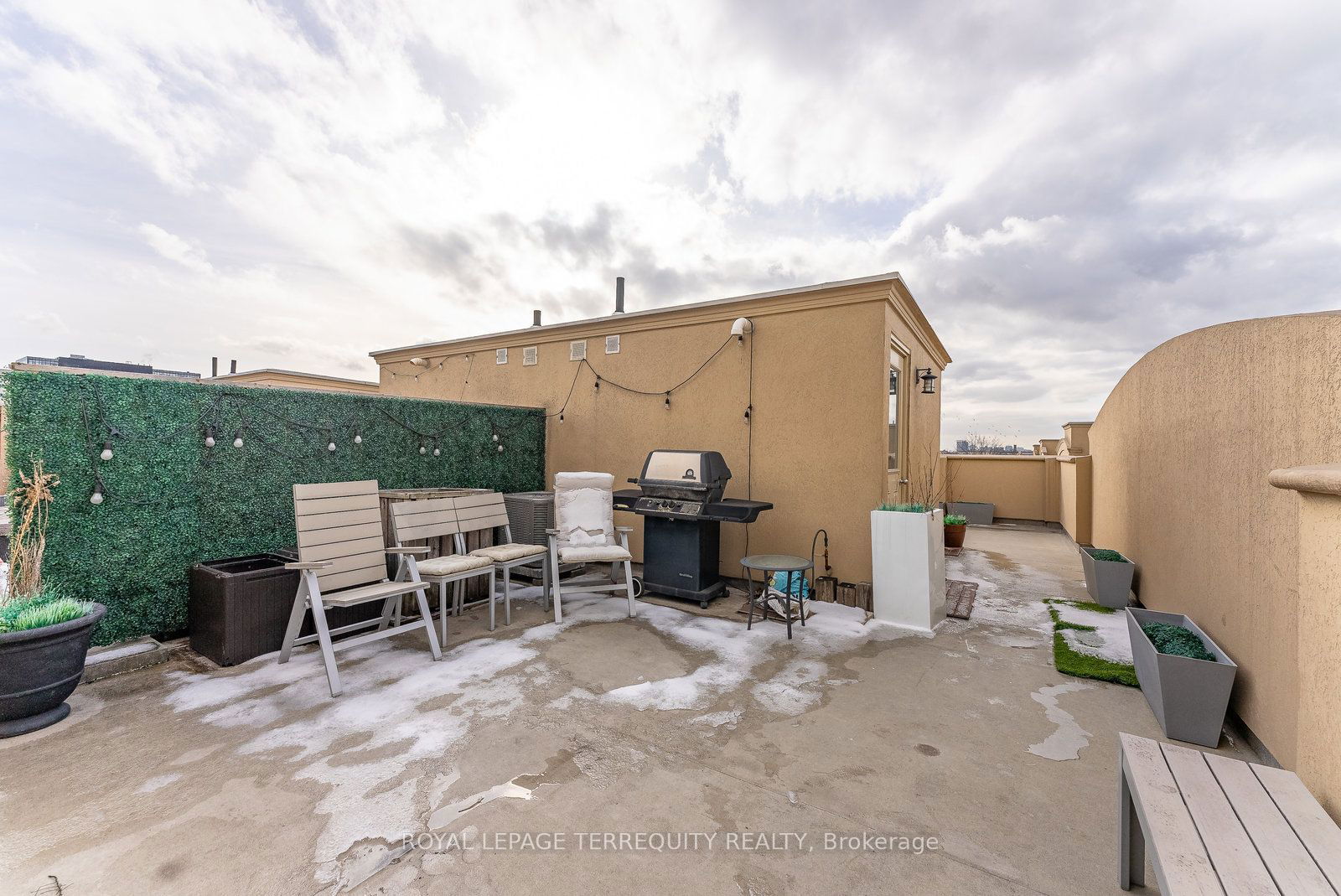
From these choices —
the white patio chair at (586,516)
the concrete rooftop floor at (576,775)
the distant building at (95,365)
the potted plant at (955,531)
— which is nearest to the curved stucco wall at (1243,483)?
the concrete rooftop floor at (576,775)

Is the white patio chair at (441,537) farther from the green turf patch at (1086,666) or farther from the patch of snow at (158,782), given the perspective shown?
the green turf patch at (1086,666)

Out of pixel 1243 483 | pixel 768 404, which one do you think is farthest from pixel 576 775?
pixel 768 404

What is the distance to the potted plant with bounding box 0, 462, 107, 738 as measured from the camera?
240 centimetres

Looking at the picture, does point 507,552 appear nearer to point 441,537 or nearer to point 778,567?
point 441,537

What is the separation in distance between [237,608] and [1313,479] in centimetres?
510

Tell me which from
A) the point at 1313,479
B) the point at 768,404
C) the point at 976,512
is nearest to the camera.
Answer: the point at 1313,479

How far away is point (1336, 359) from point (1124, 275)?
6478 mm

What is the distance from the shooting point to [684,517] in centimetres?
464

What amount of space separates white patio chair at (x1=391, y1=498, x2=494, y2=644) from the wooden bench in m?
3.61

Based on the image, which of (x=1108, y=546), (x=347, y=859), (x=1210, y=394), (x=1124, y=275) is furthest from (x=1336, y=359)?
(x=1124, y=275)

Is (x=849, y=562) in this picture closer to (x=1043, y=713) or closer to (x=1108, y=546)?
(x=1043, y=713)

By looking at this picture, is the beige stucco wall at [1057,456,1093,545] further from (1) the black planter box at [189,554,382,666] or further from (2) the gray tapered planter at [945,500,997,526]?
(1) the black planter box at [189,554,382,666]

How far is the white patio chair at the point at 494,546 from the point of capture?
4.12 m

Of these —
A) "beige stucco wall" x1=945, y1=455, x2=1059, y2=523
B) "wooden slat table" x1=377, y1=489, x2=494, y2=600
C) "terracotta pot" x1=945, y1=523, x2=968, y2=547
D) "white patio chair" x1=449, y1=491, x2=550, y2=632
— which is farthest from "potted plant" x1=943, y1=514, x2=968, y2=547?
"wooden slat table" x1=377, y1=489, x2=494, y2=600
